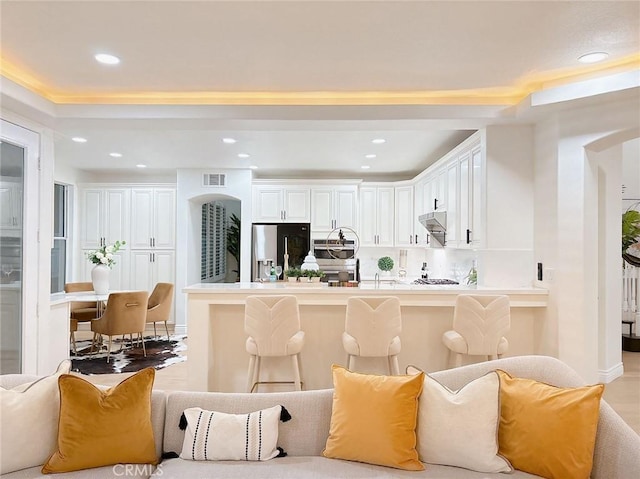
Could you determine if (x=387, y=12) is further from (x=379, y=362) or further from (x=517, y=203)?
(x=379, y=362)

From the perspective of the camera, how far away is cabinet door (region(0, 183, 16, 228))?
11.0 feet

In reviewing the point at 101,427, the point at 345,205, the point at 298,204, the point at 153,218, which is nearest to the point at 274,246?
the point at 298,204

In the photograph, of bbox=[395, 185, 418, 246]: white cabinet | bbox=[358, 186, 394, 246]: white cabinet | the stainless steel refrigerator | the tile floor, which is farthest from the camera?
bbox=[358, 186, 394, 246]: white cabinet

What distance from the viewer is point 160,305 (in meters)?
5.87

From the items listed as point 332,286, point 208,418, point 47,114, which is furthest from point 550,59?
point 47,114

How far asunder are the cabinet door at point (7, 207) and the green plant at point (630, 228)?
21.9 ft

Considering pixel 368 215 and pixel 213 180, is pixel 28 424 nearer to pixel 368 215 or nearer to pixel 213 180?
pixel 213 180

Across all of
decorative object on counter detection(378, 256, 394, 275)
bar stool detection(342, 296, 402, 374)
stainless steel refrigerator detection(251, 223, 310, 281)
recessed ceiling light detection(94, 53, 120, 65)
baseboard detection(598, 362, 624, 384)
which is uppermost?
recessed ceiling light detection(94, 53, 120, 65)

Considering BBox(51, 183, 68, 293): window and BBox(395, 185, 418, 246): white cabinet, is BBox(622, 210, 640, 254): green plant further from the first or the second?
BBox(51, 183, 68, 293): window

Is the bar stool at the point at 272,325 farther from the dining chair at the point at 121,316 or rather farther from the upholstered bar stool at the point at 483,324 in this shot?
the dining chair at the point at 121,316

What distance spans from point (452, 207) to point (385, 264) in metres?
2.45

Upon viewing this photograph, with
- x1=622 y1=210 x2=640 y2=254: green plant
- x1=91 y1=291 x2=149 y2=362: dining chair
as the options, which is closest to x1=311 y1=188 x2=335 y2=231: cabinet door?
x1=91 y1=291 x2=149 y2=362: dining chair

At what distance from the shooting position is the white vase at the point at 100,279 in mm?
5465

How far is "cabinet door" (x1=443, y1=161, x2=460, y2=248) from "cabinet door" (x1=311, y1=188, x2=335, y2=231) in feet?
7.63
